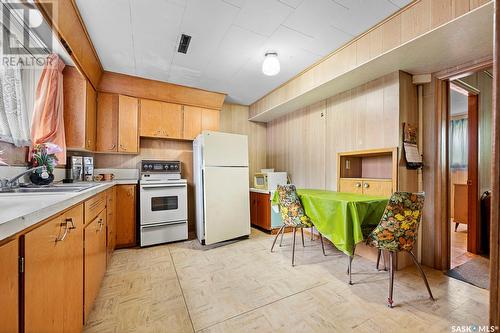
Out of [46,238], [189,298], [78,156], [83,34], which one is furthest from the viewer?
[78,156]

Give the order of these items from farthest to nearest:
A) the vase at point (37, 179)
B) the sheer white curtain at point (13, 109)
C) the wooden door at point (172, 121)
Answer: the wooden door at point (172, 121)
the vase at point (37, 179)
the sheer white curtain at point (13, 109)

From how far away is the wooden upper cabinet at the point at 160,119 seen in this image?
3453 millimetres

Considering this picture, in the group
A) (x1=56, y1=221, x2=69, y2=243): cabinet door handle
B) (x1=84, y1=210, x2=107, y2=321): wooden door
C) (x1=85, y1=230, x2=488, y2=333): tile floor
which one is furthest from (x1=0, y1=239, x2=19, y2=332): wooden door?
(x1=85, y1=230, x2=488, y2=333): tile floor

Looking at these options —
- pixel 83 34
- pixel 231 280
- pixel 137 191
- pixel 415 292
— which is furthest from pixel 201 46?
pixel 415 292

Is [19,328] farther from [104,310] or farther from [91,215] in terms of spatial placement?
[104,310]

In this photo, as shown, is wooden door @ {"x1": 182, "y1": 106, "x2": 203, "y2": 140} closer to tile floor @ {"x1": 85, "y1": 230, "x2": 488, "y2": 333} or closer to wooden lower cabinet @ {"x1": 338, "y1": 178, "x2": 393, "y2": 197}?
tile floor @ {"x1": 85, "y1": 230, "x2": 488, "y2": 333}

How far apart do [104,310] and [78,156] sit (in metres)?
2.19

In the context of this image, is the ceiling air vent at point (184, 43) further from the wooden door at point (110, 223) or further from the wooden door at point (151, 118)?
the wooden door at point (110, 223)

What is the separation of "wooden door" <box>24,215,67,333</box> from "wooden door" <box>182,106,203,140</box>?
285 centimetres

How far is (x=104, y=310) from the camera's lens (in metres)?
1.70

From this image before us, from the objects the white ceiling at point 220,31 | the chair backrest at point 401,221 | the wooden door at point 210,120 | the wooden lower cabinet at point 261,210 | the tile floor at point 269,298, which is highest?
the white ceiling at point 220,31

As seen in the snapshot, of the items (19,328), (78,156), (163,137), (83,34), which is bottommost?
(19,328)

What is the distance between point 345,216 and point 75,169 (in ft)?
11.0
